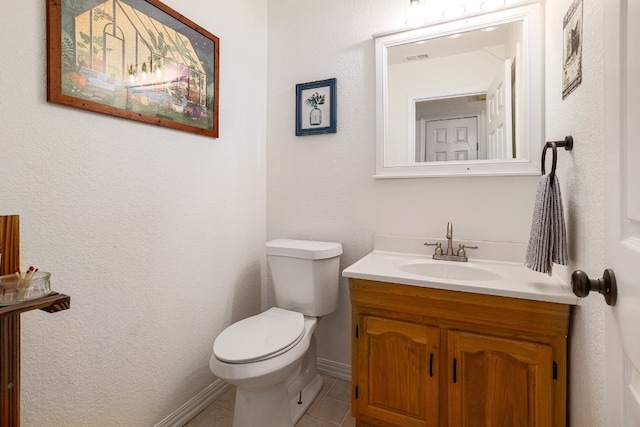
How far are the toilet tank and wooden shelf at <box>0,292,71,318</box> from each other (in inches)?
39.3

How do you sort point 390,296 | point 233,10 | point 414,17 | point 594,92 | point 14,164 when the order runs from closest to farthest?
point 594,92 < point 14,164 < point 390,296 < point 414,17 < point 233,10

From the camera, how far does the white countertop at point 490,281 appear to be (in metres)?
1.07

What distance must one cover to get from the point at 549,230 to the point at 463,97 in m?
0.84

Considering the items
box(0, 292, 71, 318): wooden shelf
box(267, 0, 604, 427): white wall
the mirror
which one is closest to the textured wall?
box(267, 0, 604, 427): white wall

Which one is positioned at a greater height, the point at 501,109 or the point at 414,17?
the point at 414,17

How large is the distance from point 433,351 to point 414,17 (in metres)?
1.67

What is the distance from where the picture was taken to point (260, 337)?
1380mm

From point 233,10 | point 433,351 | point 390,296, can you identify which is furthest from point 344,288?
point 233,10

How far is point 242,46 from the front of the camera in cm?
187

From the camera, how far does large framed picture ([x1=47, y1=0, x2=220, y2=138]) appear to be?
3.48 feet

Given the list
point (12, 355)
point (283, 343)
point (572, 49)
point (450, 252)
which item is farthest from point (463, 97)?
point (12, 355)

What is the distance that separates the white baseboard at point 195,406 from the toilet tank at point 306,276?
0.57 meters

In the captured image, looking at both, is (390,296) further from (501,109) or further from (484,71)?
(484,71)

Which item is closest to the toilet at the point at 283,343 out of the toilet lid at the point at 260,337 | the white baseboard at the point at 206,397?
the toilet lid at the point at 260,337
